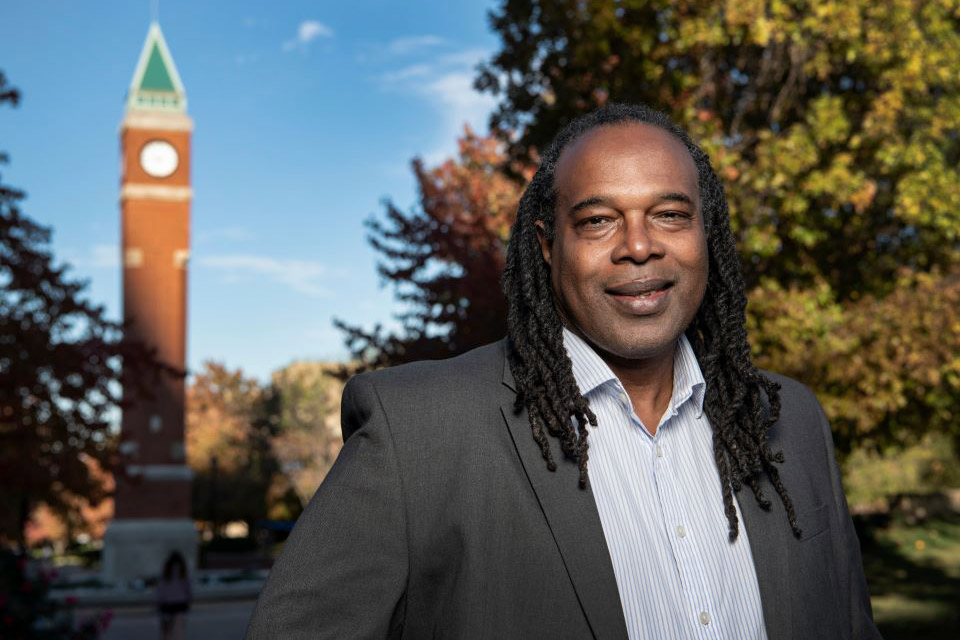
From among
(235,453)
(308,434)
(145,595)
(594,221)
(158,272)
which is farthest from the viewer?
(235,453)

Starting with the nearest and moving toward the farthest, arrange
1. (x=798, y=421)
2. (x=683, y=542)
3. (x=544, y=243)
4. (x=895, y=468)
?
1. (x=683, y=542)
2. (x=544, y=243)
3. (x=798, y=421)
4. (x=895, y=468)

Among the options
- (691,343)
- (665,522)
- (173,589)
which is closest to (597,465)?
(665,522)

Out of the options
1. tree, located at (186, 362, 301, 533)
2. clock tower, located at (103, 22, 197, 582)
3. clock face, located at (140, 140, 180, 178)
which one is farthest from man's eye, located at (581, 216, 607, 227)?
tree, located at (186, 362, 301, 533)

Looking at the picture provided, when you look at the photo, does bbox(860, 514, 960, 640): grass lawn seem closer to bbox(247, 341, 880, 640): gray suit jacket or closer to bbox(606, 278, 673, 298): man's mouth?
bbox(606, 278, 673, 298): man's mouth

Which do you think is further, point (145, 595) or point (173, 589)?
point (145, 595)

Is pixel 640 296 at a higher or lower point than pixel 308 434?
higher

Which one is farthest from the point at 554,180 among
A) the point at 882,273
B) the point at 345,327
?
the point at 345,327

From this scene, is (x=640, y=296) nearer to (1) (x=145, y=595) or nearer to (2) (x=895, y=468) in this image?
(2) (x=895, y=468)

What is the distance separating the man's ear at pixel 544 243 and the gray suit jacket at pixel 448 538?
334 mm

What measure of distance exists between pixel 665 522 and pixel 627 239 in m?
0.58

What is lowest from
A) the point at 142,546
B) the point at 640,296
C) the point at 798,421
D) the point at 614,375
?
the point at 142,546

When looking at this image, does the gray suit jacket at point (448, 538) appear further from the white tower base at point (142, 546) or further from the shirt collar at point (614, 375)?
the white tower base at point (142, 546)

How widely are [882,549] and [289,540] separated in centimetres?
2690

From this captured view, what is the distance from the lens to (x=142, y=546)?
1393 inches
